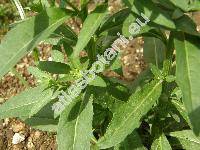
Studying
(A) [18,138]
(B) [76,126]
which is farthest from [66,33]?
(A) [18,138]

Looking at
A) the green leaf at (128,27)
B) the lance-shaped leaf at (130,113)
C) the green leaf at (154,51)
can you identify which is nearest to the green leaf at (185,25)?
the green leaf at (128,27)

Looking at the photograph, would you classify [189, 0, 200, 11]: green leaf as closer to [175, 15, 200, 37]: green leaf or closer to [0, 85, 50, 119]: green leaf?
[175, 15, 200, 37]: green leaf

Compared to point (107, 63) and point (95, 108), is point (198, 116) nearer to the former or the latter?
point (107, 63)

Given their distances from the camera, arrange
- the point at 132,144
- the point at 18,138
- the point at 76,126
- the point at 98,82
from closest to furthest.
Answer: the point at 98,82 → the point at 76,126 → the point at 132,144 → the point at 18,138

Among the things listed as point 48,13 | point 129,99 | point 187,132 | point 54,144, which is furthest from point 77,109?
point 54,144

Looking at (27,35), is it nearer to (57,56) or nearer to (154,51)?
(57,56)

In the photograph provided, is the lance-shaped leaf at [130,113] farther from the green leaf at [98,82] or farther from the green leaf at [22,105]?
the green leaf at [22,105]

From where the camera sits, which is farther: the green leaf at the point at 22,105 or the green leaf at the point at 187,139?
the green leaf at the point at 187,139

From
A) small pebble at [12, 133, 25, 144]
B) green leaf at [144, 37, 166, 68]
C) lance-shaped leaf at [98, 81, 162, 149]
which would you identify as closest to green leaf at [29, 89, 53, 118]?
lance-shaped leaf at [98, 81, 162, 149]
